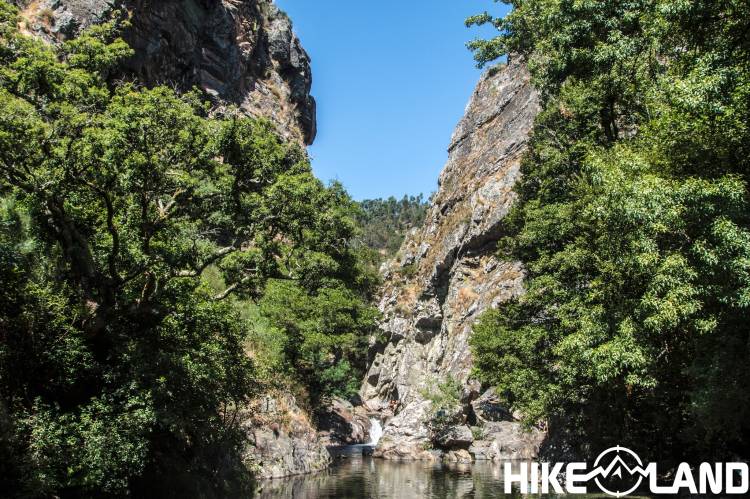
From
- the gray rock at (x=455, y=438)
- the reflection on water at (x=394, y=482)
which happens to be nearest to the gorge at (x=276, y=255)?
the reflection on water at (x=394, y=482)

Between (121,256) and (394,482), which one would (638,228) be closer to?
(121,256)

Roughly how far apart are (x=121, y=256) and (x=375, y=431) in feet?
183

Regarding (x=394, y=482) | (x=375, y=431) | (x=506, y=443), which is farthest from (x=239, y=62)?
(x=394, y=482)

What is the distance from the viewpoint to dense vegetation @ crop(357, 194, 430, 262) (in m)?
151

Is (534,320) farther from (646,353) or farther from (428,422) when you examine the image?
(428,422)

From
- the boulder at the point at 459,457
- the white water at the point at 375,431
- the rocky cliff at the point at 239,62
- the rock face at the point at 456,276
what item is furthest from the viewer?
the white water at the point at 375,431

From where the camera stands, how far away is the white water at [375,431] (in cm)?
6631

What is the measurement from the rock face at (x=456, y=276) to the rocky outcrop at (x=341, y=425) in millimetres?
5772

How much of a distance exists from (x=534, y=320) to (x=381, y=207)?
519 ft

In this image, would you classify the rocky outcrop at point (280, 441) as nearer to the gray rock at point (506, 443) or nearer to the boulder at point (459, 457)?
the boulder at point (459, 457)

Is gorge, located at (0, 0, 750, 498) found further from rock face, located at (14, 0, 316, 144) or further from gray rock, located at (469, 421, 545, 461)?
rock face, located at (14, 0, 316, 144)

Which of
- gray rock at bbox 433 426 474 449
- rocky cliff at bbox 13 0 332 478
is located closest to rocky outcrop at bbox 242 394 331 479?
rocky cliff at bbox 13 0 332 478

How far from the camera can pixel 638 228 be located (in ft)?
56.1

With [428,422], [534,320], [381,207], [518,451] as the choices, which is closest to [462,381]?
[428,422]
